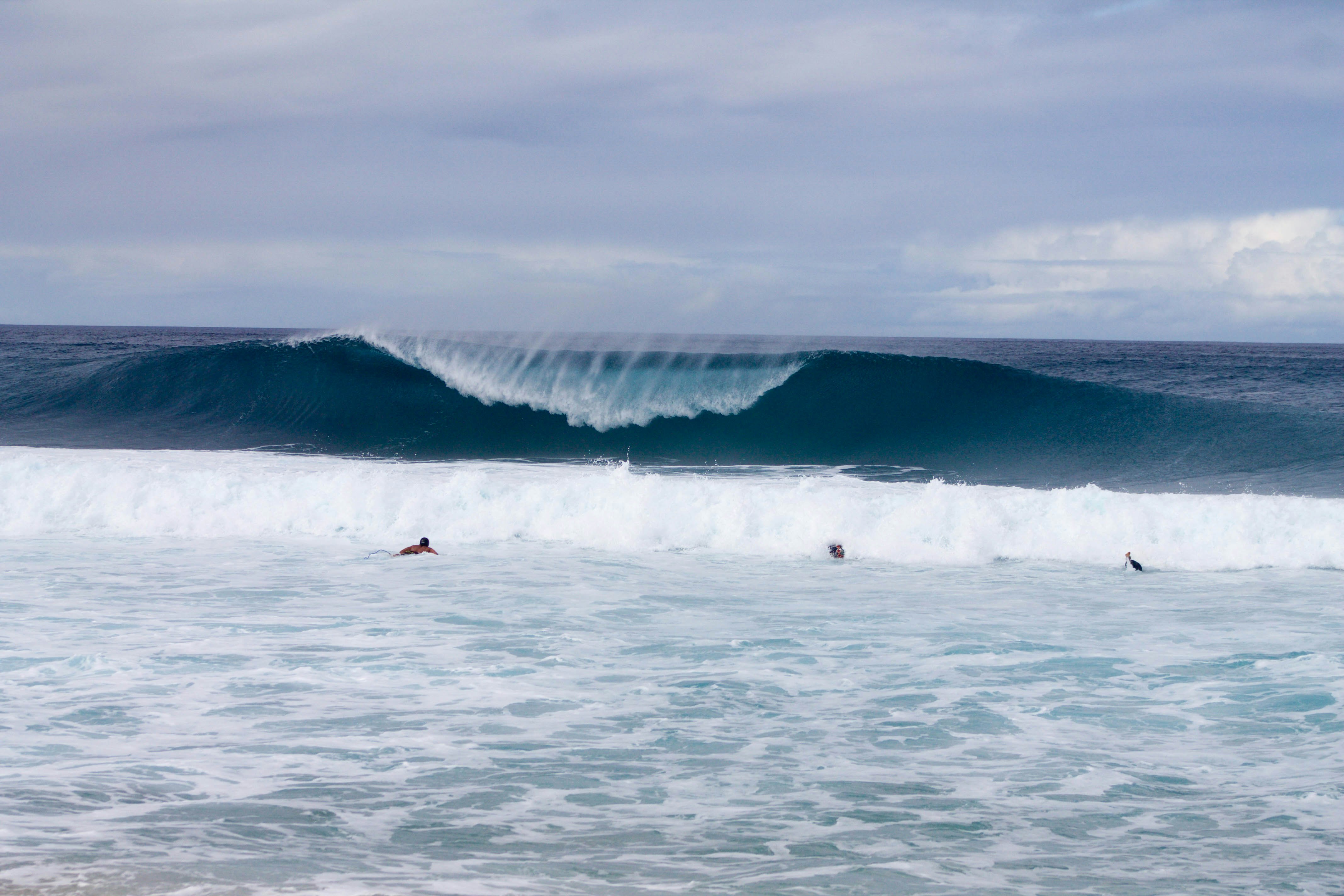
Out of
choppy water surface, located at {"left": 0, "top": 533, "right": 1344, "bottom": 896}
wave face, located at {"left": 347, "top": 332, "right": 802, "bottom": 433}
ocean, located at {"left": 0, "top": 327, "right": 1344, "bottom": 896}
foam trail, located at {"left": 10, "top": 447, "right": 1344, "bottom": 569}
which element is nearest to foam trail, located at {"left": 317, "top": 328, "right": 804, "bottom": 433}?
wave face, located at {"left": 347, "top": 332, "right": 802, "bottom": 433}

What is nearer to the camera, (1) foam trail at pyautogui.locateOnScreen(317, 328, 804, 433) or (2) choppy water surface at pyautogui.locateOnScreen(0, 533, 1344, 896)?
(2) choppy water surface at pyautogui.locateOnScreen(0, 533, 1344, 896)

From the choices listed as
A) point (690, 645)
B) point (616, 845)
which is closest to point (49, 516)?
point (690, 645)

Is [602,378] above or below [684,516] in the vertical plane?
above

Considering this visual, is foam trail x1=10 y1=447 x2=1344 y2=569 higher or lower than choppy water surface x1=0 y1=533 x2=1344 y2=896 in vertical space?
higher

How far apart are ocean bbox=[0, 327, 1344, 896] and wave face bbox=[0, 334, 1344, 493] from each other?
0.43 metres

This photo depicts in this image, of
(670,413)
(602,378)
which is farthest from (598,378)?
(670,413)

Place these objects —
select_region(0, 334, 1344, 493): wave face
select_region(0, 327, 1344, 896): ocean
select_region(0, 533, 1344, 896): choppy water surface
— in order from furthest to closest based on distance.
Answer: select_region(0, 334, 1344, 493): wave face < select_region(0, 327, 1344, 896): ocean < select_region(0, 533, 1344, 896): choppy water surface

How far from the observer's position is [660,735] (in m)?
6.02

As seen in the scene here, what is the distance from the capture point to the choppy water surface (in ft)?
14.2

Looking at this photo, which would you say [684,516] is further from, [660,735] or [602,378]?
[602,378]

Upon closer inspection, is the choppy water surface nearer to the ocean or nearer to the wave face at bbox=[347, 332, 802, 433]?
the ocean

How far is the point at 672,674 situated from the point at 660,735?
4.02ft

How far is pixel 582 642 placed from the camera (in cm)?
801

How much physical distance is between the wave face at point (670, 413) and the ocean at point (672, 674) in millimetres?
434
